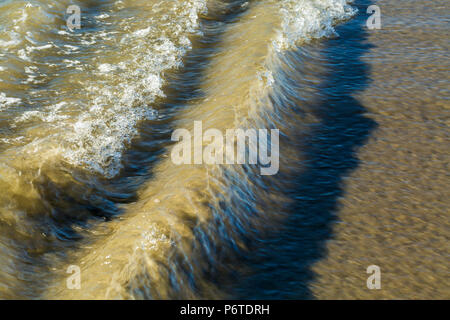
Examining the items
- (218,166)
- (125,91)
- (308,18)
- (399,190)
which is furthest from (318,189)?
(308,18)

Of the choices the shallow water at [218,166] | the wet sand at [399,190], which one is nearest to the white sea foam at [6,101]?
the shallow water at [218,166]

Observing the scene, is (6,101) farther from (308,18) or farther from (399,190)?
(308,18)

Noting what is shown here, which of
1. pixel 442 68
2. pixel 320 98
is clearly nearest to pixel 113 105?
pixel 320 98

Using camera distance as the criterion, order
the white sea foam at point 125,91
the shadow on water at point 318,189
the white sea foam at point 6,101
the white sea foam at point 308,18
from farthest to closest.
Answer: the white sea foam at point 308,18 < the white sea foam at point 6,101 < the white sea foam at point 125,91 < the shadow on water at point 318,189

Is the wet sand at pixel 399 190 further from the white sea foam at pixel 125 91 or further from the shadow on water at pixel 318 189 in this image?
the white sea foam at pixel 125 91

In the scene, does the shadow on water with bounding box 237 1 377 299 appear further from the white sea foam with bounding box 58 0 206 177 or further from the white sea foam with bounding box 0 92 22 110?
the white sea foam with bounding box 0 92 22 110

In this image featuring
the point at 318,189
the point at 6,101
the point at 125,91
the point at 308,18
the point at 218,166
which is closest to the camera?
the point at 218,166

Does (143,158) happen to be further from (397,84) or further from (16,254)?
(397,84)
